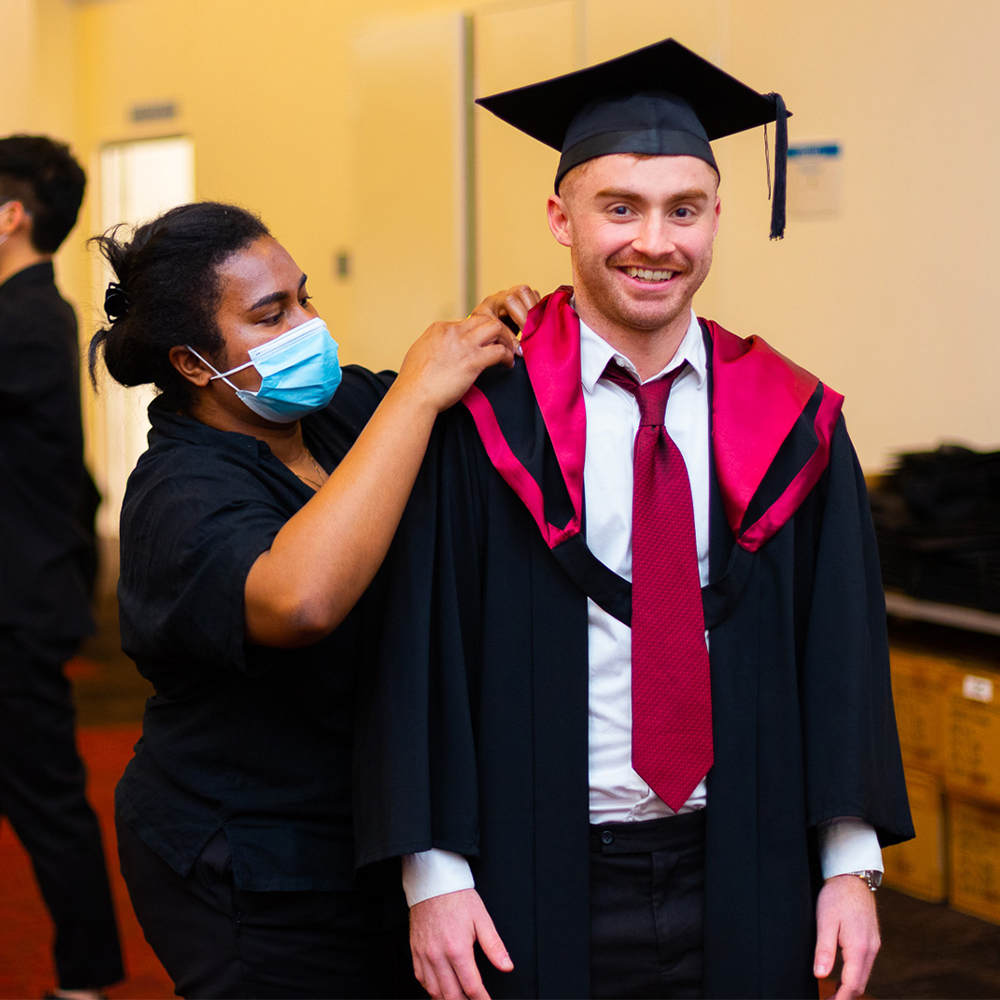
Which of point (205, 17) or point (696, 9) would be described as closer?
point (696, 9)

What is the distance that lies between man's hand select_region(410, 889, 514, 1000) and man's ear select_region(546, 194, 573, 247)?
823 mm

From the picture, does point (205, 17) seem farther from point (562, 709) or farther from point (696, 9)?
point (562, 709)

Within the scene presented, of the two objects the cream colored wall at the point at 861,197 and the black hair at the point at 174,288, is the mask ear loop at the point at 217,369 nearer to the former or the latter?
the black hair at the point at 174,288

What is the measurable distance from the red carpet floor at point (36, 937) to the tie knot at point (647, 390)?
212cm

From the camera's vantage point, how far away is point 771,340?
15.6ft

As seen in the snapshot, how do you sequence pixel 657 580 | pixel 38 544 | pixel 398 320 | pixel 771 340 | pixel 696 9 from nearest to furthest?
pixel 657 580, pixel 38 544, pixel 696 9, pixel 771 340, pixel 398 320

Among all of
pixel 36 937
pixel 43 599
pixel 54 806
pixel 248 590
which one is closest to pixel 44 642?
pixel 43 599

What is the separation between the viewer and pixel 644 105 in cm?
148

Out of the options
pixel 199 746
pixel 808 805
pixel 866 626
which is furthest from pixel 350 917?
pixel 866 626

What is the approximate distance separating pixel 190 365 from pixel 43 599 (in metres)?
1.11

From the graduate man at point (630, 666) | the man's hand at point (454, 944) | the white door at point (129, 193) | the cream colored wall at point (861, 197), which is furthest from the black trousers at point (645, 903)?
the white door at point (129, 193)

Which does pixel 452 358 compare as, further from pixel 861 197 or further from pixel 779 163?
pixel 861 197

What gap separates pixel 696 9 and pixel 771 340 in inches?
49.8

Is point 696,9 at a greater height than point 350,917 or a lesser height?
greater
